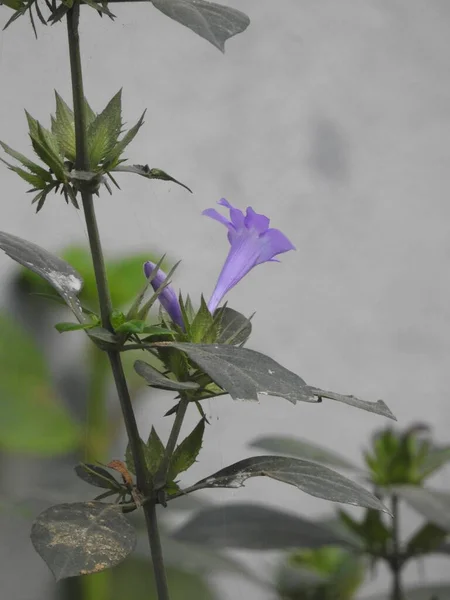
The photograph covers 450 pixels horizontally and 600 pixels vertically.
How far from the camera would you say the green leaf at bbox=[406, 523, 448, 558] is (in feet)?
1.91

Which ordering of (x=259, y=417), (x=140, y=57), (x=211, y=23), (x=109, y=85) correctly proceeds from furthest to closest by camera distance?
1. (x=259, y=417)
2. (x=140, y=57)
3. (x=109, y=85)
4. (x=211, y=23)

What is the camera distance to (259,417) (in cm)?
87

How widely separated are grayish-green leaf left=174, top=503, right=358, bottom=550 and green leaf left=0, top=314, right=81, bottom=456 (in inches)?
6.7

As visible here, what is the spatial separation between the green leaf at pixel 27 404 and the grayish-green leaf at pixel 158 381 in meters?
0.48

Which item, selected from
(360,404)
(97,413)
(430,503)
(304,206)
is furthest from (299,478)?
(304,206)

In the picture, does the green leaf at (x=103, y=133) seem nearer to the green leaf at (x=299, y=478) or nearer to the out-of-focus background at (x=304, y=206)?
the green leaf at (x=299, y=478)

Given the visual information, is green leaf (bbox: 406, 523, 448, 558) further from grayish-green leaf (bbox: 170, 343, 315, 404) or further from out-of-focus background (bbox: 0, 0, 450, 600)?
grayish-green leaf (bbox: 170, 343, 315, 404)

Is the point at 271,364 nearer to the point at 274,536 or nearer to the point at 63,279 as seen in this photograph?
the point at 63,279

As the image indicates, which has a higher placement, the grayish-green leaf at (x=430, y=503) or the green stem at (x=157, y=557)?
the grayish-green leaf at (x=430, y=503)

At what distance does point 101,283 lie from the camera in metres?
0.22

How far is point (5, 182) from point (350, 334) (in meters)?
0.42

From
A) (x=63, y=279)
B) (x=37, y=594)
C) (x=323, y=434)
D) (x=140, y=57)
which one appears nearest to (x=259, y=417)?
(x=323, y=434)

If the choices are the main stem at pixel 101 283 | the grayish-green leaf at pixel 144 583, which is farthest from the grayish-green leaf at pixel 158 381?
the grayish-green leaf at pixel 144 583

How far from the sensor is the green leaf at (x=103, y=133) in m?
0.22
